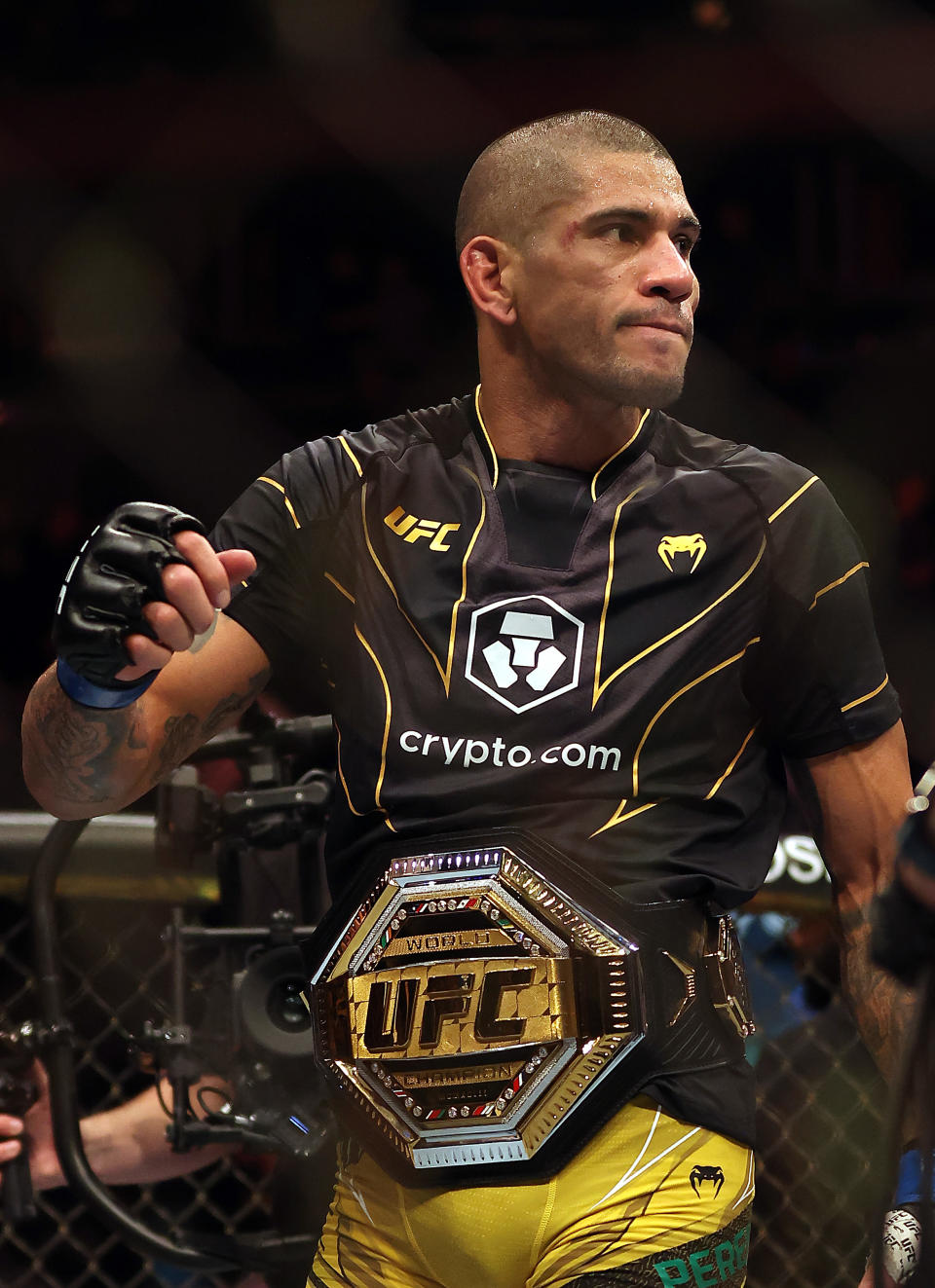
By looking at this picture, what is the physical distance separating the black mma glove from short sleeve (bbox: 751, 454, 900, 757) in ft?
1.68

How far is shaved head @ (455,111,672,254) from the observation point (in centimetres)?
138

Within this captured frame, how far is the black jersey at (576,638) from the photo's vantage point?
1227 millimetres

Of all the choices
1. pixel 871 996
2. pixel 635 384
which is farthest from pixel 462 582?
pixel 871 996

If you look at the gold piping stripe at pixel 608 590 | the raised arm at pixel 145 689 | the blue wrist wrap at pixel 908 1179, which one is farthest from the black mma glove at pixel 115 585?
the blue wrist wrap at pixel 908 1179

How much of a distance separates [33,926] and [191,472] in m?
2.13

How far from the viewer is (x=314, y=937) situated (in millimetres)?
1294

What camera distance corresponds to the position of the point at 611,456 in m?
1.36

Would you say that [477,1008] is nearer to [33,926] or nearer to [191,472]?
[33,926]

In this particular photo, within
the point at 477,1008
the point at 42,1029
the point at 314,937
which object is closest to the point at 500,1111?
the point at 477,1008

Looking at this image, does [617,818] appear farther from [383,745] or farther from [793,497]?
[793,497]

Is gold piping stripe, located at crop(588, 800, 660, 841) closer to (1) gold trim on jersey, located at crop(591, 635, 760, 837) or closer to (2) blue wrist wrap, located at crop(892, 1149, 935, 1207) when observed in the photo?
(1) gold trim on jersey, located at crop(591, 635, 760, 837)

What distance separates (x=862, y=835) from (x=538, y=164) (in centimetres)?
66

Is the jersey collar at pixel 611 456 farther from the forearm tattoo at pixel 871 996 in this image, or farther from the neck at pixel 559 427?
the forearm tattoo at pixel 871 996

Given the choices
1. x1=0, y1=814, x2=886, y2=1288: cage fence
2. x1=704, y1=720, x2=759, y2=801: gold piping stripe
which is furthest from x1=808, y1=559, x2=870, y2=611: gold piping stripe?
x1=0, y1=814, x2=886, y2=1288: cage fence
